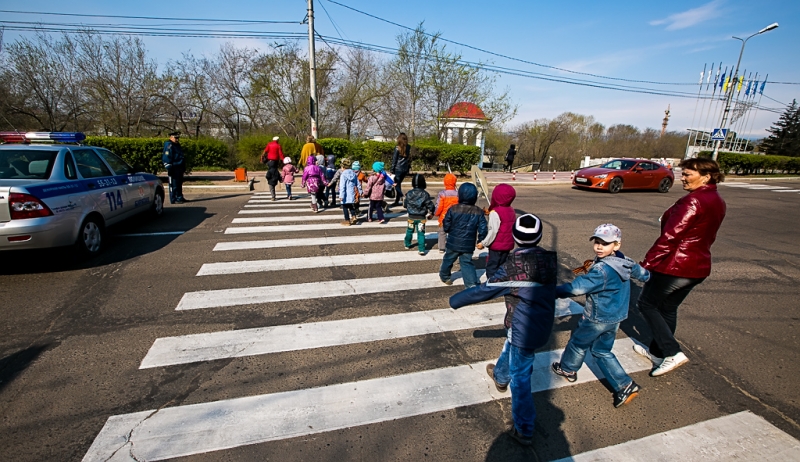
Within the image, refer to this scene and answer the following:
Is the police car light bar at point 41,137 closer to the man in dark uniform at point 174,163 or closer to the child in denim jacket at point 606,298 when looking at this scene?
the man in dark uniform at point 174,163

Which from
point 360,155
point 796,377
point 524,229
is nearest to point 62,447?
point 524,229

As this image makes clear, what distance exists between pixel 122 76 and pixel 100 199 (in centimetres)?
2092

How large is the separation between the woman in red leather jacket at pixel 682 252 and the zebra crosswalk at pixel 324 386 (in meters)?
0.40

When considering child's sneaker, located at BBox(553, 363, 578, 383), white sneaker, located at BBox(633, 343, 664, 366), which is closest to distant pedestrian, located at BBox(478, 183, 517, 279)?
child's sneaker, located at BBox(553, 363, 578, 383)

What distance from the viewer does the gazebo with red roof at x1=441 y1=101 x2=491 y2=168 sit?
21672mm

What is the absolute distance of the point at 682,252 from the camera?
10.5 ft

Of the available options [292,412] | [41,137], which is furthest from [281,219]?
[292,412]

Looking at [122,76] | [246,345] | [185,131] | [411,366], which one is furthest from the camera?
[185,131]

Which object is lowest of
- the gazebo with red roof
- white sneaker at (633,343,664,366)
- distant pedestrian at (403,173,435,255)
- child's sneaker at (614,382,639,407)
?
white sneaker at (633,343,664,366)

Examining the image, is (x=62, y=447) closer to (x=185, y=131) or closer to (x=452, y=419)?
(x=452, y=419)

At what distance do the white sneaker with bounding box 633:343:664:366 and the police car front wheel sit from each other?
292 inches

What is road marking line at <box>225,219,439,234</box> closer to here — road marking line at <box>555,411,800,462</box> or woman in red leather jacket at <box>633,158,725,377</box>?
woman in red leather jacket at <box>633,158,725,377</box>

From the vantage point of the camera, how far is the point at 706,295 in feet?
17.1

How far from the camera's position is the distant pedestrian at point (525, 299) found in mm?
2459
